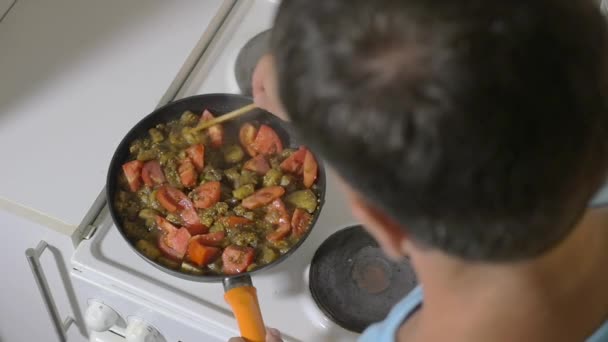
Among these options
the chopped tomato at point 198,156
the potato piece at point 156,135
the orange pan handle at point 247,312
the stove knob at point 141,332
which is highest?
the potato piece at point 156,135

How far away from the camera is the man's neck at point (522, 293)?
519 millimetres

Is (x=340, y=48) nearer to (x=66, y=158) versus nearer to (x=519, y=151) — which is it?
(x=519, y=151)

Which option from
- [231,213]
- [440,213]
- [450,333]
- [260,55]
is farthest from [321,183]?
[440,213]

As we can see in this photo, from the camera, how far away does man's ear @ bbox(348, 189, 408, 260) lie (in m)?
0.48

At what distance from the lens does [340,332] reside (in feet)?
2.66

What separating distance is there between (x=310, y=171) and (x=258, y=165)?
0.07m

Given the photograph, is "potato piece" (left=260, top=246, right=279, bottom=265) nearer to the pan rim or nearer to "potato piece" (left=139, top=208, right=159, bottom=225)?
the pan rim

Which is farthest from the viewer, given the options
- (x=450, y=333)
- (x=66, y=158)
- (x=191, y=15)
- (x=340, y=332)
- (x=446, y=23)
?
(x=191, y=15)

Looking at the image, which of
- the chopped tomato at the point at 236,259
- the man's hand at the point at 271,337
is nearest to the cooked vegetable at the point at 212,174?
the chopped tomato at the point at 236,259

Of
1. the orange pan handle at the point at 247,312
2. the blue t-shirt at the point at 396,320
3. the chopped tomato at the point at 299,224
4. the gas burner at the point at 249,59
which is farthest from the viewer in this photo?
the gas burner at the point at 249,59

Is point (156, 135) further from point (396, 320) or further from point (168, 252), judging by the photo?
point (396, 320)

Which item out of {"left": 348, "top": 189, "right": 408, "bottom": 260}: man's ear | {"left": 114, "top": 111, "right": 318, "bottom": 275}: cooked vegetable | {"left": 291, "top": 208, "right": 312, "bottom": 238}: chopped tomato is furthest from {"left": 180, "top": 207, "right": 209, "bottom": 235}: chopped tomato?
{"left": 348, "top": 189, "right": 408, "bottom": 260}: man's ear

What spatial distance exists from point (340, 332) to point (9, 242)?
488 mm

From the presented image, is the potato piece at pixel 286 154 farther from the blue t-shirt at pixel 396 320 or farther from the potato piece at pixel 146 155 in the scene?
the blue t-shirt at pixel 396 320
